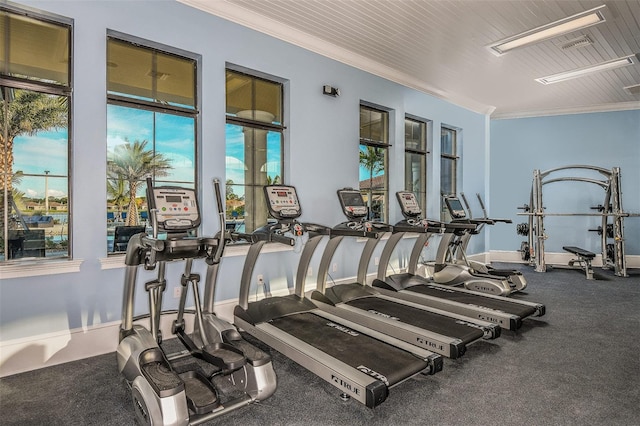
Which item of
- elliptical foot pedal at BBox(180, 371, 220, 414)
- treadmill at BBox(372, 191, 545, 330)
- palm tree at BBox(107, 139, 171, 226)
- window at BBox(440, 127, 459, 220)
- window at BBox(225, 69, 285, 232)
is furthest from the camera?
window at BBox(440, 127, 459, 220)

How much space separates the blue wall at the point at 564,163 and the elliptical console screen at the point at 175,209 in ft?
23.6

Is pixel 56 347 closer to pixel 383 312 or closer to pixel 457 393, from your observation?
pixel 383 312

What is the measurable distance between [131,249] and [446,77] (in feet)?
17.6

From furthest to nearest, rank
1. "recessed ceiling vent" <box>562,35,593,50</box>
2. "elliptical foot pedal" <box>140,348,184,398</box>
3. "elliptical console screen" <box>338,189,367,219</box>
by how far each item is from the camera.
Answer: "recessed ceiling vent" <box>562,35,593,50</box> → "elliptical console screen" <box>338,189,367,219</box> → "elliptical foot pedal" <box>140,348,184,398</box>

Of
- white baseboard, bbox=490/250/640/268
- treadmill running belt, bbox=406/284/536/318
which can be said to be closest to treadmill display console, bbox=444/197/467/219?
treadmill running belt, bbox=406/284/536/318

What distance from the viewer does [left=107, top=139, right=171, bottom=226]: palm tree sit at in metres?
3.52

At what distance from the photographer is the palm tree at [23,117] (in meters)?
2.92

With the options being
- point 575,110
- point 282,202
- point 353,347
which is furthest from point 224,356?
point 575,110

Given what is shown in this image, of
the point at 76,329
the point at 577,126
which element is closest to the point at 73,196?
the point at 76,329

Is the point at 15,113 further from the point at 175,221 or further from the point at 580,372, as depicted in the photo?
the point at 580,372

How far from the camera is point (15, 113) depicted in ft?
9.84

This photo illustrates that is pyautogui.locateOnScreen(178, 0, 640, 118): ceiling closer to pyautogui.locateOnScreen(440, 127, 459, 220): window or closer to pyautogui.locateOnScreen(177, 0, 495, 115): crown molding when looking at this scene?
pyautogui.locateOnScreen(177, 0, 495, 115): crown molding

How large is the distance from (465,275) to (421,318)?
1.85 metres

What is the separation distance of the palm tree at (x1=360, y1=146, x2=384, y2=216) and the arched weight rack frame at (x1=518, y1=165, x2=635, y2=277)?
3.28 metres
